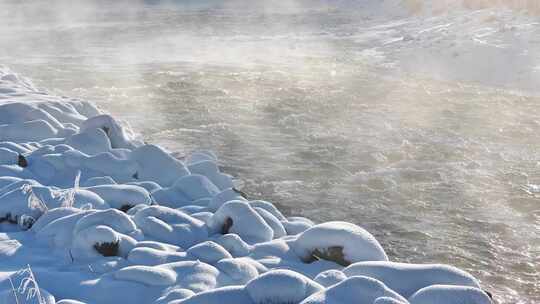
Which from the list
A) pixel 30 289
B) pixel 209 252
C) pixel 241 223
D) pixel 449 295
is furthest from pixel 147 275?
pixel 449 295

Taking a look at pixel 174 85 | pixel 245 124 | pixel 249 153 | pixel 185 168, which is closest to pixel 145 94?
pixel 174 85

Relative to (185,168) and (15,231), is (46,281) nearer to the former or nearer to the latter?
(15,231)

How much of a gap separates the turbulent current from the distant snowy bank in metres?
1.68

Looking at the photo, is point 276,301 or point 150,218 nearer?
point 276,301

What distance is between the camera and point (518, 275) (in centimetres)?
621

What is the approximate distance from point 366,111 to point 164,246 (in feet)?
29.7

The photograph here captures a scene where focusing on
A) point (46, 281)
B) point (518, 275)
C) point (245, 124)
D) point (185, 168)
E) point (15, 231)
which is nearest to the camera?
point (46, 281)

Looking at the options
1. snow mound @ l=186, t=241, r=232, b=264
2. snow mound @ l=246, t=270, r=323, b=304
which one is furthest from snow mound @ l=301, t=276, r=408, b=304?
snow mound @ l=186, t=241, r=232, b=264

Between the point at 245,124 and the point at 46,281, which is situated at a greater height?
the point at 46,281

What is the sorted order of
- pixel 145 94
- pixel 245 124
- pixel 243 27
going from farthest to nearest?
pixel 243 27
pixel 145 94
pixel 245 124

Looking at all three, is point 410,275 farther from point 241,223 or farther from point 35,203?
point 35,203

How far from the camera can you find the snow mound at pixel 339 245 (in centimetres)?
507

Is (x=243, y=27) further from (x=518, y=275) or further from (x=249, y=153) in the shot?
(x=518, y=275)

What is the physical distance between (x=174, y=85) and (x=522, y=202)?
10.2 metres
